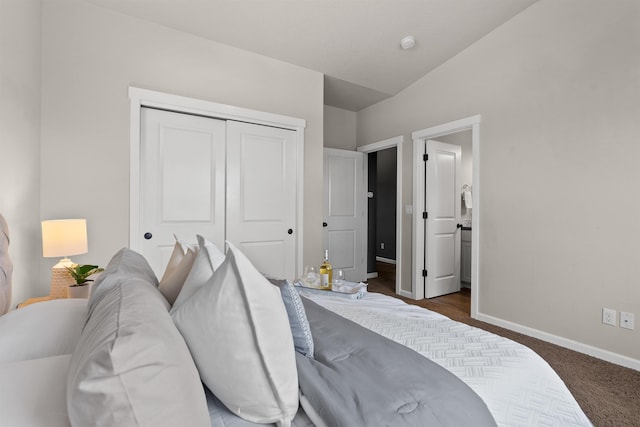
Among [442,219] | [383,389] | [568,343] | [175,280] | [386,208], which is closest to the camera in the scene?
[383,389]

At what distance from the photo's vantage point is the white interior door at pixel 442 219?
4102 millimetres

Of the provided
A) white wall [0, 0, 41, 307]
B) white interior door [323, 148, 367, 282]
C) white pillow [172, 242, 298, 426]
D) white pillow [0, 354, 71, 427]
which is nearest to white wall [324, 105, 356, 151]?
white interior door [323, 148, 367, 282]

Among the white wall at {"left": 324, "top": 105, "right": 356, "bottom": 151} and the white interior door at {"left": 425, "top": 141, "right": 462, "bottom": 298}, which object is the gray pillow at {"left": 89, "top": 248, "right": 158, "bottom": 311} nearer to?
the white interior door at {"left": 425, "top": 141, "right": 462, "bottom": 298}

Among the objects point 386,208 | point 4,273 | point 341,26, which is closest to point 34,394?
point 4,273

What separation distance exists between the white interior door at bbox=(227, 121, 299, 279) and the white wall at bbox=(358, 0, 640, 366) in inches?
79.6

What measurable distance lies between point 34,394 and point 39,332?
19.7 inches

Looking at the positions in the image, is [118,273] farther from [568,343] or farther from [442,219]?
[442,219]

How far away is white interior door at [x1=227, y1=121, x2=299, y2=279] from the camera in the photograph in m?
3.20

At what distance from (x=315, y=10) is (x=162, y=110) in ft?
5.30

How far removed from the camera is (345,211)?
15.8 ft

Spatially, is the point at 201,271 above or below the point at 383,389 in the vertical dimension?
above

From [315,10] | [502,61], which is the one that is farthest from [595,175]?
[315,10]

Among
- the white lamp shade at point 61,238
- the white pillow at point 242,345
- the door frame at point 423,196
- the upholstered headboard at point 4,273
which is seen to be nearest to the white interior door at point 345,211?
the door frame at point 423,196

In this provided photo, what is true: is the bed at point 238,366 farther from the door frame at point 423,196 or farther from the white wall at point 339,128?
the white wall at point 339,128
